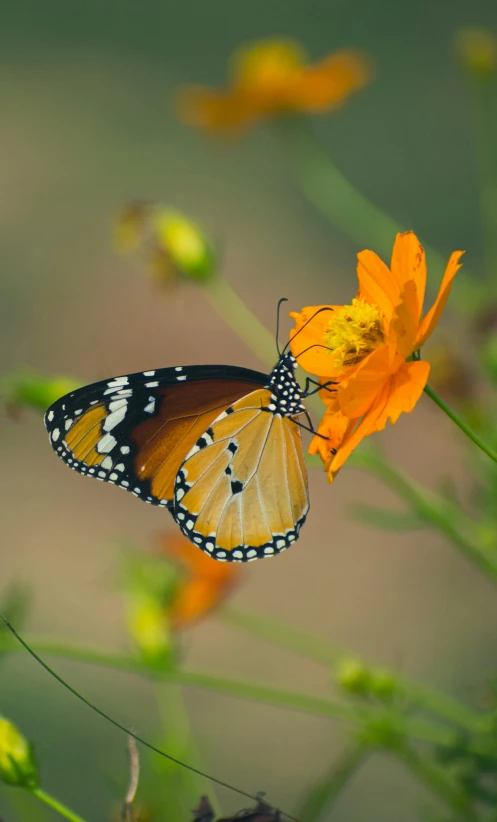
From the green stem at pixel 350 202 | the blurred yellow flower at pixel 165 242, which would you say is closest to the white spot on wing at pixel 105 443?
the blurred yellow flower at pixel 165 242

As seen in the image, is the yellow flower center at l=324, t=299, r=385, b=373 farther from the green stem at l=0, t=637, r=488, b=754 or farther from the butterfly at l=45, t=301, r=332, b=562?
the green stem at l=0, t=637, r=488, b=754

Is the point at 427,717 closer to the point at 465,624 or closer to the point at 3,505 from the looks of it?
the point at 465,624

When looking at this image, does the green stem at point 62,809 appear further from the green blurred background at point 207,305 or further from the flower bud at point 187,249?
the flower bud at point 187,249

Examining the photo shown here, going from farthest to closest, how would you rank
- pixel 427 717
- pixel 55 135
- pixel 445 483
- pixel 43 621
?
pixel 55 135
pixel 43 621
pixel 427 717
pixel 445 483

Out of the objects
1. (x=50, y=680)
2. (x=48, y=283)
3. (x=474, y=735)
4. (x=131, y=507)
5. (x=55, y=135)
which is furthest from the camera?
(x=55, y=135)

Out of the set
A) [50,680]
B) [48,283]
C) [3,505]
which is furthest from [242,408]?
[48,283]

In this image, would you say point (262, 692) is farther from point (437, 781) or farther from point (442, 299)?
point (442, 299)

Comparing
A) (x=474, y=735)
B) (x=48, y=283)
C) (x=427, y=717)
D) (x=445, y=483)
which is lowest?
(x=474, y=735)
